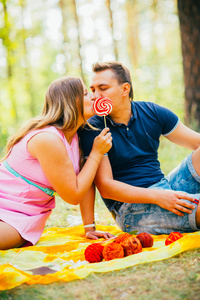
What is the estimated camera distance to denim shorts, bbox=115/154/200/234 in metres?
2.57

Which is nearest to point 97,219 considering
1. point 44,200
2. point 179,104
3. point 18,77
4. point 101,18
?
point 44,200

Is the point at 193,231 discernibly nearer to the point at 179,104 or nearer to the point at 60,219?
the point at 60,219

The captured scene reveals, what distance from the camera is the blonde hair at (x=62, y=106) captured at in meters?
2.56

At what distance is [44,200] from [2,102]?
1843 centimetres

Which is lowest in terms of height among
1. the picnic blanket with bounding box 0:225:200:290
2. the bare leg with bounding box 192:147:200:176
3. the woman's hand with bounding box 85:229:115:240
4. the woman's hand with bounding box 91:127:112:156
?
the woman's hand with bounding box 85:229:115:240

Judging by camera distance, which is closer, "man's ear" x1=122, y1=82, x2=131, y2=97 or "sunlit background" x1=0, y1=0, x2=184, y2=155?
"man's ear" x1=122, y1=82, x2=131, y2=97

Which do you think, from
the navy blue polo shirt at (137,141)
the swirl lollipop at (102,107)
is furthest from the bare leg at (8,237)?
the swirl lollipop at (102,107)

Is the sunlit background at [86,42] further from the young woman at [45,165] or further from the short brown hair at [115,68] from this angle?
the young woman at [45,165]

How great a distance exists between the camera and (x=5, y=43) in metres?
12.8

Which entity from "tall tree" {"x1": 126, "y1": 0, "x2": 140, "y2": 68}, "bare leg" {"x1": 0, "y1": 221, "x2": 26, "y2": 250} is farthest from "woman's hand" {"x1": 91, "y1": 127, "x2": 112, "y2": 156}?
"tall tree" {"x1": 126, "y1": 0, "x2": 140, "y2": 68}

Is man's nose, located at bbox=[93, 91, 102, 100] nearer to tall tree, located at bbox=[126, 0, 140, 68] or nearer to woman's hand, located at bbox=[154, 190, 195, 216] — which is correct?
woman's hand, located at bbox=[154, 190, 195, 216]

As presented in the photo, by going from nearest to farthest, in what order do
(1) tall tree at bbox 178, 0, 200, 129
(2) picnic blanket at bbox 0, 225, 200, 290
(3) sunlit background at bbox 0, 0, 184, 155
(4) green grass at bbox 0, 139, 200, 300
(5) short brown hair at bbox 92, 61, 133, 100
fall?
(4) green grass at bbox 0, 139, 200, 300, (2) picnic blanket at bbox 0, 225, 200, 290, (5) short brown hair at bbox 92, 61, 133, 100, (1) tall tree at bbox 178, 0, 200, 129, (3) sunlit background at bbox 0, 0, 184, 155

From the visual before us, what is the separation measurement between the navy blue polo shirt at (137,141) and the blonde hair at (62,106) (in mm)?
304

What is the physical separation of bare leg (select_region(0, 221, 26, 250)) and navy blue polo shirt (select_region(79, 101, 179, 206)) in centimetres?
89
